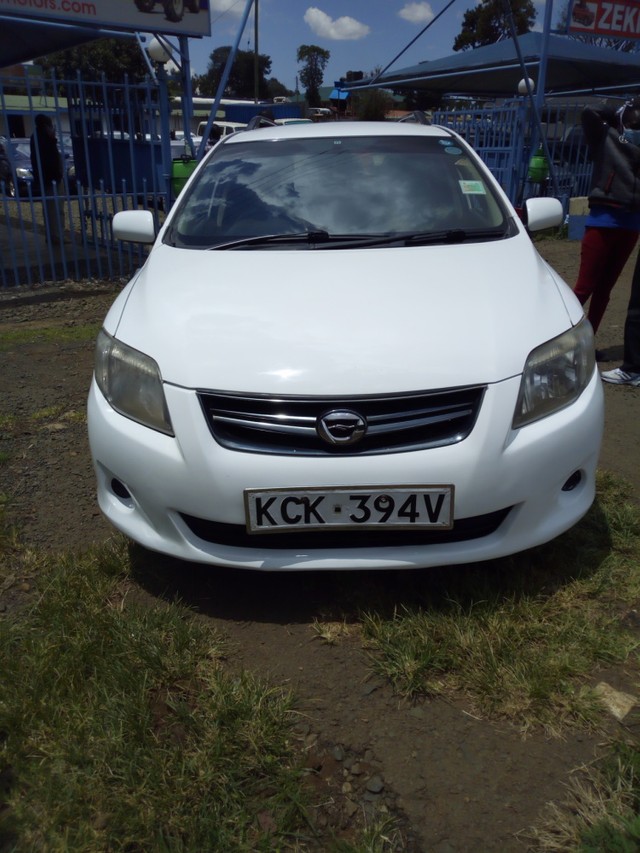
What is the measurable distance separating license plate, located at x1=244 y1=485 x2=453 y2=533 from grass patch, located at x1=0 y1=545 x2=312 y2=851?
0.47 m

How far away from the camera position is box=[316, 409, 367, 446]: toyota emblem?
2020 millimetres

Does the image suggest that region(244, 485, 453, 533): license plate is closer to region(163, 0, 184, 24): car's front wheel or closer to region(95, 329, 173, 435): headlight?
region(95, 329, 173, 435): headlight

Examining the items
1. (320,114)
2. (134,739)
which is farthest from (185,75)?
(320,114)

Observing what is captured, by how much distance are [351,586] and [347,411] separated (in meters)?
0.76

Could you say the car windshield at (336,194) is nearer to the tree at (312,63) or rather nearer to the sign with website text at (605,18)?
the sign with website text at (605,18)

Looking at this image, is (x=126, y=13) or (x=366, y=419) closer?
(x=366, y=419)

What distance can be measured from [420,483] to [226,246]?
1.40m

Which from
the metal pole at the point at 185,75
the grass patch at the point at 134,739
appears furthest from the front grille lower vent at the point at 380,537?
the metal pole at the point at 185,75

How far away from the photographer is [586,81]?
16.4 metres

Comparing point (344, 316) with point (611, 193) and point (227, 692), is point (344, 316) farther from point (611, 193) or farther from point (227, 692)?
point (611, 193)

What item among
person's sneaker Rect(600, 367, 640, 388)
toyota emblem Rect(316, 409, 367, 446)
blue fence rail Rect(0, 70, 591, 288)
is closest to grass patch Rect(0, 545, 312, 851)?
toyota emblem Rect(316, 409, 367, 446)

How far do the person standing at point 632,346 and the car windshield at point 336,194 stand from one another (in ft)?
5.16

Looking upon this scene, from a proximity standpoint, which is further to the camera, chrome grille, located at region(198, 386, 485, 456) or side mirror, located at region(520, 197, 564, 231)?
side mirror, located at region(520, 197, 564, 231)

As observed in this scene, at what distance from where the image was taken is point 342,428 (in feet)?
6.64
